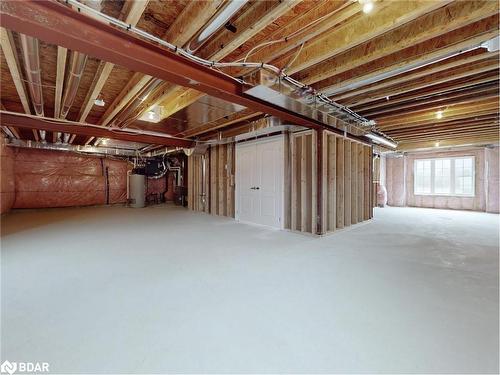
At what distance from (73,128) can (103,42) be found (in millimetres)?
3838

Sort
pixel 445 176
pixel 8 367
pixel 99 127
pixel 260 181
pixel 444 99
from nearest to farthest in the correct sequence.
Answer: pixel 8 367, pixel 444 99, pixel 99 127, pixel 260 181, pixel 445 176

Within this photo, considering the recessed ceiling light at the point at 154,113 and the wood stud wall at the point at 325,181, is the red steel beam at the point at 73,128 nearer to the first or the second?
the recessed ceiling light at the point at 154,113

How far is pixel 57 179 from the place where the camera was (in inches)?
281

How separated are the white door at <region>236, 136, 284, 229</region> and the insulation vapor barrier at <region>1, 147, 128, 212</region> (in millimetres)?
5712

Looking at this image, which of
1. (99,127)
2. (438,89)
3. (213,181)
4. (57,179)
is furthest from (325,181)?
(57,179)

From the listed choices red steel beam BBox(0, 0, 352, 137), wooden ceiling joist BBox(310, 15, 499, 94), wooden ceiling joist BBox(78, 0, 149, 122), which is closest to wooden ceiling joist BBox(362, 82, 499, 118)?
wooden ceiling joist BBox(310, 15, 499, 94)

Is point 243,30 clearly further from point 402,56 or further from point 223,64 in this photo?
point 402,56

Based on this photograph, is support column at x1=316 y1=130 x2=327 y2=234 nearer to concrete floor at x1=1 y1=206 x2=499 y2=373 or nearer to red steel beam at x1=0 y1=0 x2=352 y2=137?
concrete floor at x1=1 y1=206 x2=499 y2=373

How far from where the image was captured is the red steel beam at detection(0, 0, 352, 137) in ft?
4.52

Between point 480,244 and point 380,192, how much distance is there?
212 inches

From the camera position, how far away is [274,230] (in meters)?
4.58

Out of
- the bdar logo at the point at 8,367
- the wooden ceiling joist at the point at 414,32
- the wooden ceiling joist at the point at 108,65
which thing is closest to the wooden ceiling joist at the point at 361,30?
the wooden ceiling joist at the point at 414,32

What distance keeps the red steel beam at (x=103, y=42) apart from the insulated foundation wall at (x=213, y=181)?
147 inches

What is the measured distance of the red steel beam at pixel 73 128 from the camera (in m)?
3.97
